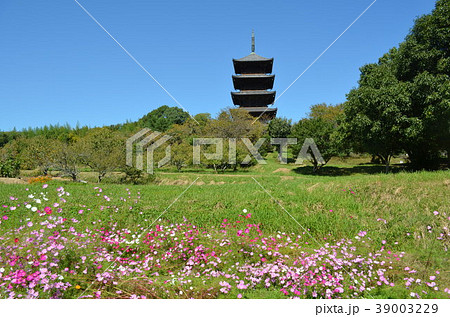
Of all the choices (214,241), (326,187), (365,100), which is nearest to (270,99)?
(365,100)

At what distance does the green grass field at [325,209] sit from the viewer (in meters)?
5.00

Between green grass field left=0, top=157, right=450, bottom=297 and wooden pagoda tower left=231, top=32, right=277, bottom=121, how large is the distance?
1109 inches

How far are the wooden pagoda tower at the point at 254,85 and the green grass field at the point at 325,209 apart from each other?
92.4 ft

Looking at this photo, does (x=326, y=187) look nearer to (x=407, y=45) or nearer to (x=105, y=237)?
(x=105, y=237)

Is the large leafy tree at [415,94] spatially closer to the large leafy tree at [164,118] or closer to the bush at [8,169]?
the bush at [8,169]

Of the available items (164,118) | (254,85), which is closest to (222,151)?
(254,85)

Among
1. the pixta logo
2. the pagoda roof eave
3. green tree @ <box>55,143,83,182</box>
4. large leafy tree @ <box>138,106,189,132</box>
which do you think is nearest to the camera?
green tree @ <box>55,143,83,182</box>

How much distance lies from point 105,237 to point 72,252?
1440 mm

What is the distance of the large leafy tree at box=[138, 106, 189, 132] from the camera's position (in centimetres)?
4531

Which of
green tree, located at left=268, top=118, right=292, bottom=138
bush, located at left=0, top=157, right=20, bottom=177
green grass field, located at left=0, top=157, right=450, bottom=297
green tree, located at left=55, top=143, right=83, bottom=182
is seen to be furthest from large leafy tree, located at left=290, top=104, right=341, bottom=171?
bush, located at left=0, top=157, right=20, bottom=177

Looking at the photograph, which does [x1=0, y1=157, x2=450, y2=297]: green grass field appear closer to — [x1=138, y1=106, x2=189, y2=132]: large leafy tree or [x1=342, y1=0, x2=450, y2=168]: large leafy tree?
Result: [x1=342, y1=0, x2=450, y2=168]: large leafy tree

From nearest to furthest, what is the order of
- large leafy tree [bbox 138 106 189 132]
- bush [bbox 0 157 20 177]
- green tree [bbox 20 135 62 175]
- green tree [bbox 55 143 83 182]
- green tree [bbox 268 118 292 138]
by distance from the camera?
1. green tree [bbox 55 143 83 182]
2. green tree [bbox 20 135 62 175]
3. bush [bbox 0 157 20 177]
4. green tree [bbox 268 118 292 138]
5. large leafy tree [bbox 138 106 189 132]

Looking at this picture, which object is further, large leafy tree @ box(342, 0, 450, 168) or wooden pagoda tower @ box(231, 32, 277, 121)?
wooden pagoda tower @ box(231, 32, 277, 121)
